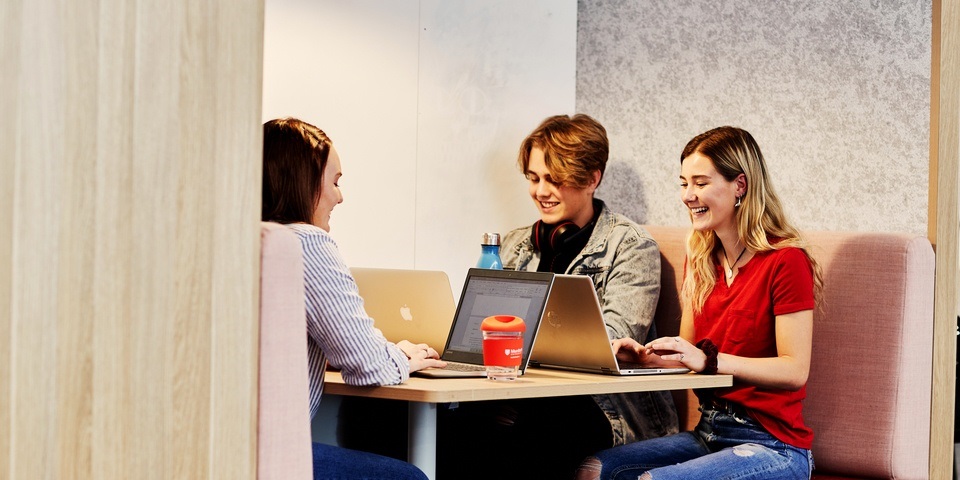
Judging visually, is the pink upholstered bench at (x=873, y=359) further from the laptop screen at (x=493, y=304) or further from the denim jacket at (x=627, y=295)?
the laptop screen at (x=493, y=304)

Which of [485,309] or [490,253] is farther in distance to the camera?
[490,253]

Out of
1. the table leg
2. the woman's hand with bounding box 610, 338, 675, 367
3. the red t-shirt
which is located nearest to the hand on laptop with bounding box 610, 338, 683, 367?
the woman's hand with bounding box 610, 338, 675, 367

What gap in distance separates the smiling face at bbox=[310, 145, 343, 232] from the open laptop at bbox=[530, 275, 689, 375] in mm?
556

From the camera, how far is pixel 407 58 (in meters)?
3.44

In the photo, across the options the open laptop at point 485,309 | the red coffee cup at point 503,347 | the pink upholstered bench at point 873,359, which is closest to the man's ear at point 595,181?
the pink upholstered bench at point 873,359

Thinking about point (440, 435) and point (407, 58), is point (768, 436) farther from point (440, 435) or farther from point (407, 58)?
point (407, 58)

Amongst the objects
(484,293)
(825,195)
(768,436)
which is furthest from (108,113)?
(825,195)

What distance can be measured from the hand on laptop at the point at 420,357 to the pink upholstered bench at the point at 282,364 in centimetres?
52

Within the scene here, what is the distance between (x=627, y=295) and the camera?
2.89 m

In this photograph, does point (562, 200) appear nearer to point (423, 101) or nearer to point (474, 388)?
point (423, 101)

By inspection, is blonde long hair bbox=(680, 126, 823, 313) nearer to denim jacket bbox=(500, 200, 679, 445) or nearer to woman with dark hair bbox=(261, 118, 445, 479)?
denim jacket bbox=(500, 200, 679, 445)

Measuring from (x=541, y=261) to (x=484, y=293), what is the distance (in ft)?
2.71

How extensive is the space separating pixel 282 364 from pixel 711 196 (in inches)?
54.2

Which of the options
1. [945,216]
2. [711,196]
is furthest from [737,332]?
[945,216]
